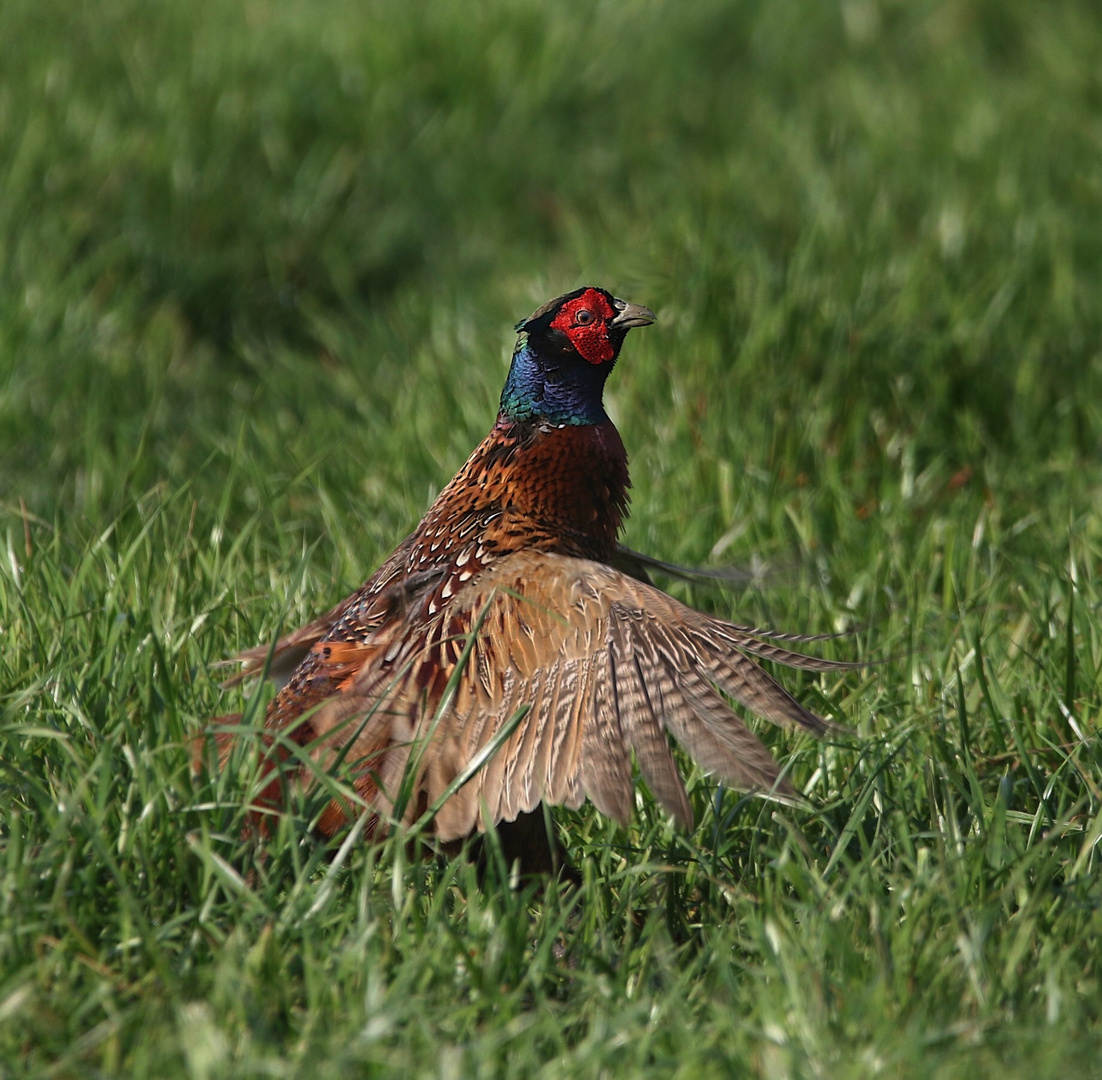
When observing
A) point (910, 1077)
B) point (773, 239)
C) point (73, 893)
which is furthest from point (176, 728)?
point (773, 239)

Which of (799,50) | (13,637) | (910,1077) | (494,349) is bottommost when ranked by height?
(910,1077)

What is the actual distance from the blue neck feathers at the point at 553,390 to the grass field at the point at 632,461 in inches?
23.5

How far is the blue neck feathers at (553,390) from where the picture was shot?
2.89m

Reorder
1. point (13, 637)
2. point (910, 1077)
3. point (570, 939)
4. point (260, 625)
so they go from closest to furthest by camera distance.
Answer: point (910, 1077) < point (570, 939) < point (13, 637) < point (260, 625)

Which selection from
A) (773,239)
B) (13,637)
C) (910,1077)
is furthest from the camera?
(773,239)

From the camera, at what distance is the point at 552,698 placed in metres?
2.48

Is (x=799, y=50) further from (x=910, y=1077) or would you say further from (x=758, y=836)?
(x=910, y=1077)

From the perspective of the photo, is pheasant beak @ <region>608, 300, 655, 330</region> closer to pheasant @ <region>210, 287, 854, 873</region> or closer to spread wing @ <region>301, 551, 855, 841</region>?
pheasant @ <region>210, 287, 854, 873</region>

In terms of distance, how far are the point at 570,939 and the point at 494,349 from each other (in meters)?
2.57

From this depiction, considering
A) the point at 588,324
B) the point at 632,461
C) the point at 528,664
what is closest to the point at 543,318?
the point at 588,324

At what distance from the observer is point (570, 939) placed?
2357mm

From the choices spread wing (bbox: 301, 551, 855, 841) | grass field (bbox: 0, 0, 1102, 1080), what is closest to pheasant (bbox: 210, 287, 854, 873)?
spread wing (bbox: 301, 551, 855, 841)

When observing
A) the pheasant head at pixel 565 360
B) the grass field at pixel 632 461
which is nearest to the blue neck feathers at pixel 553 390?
the pheasant head at pixel 565 360

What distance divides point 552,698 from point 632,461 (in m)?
1.66
